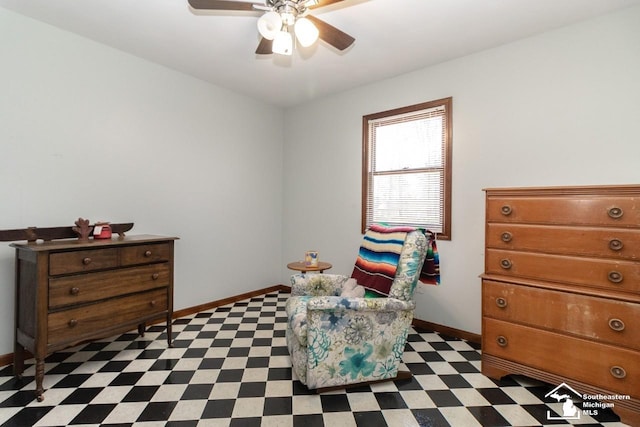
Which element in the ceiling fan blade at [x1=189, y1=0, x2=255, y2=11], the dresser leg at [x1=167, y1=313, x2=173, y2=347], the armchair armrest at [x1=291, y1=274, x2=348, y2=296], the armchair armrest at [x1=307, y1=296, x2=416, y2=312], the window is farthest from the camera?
the window

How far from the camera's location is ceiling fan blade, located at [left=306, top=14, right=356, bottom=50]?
1978mm

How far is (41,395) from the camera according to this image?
1.97 metres

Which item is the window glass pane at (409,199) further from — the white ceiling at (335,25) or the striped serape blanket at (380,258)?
the white ceiling at (335,25)

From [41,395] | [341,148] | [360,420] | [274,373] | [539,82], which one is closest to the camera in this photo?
[360,420]

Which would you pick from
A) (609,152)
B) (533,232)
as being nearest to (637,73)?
(609,152)

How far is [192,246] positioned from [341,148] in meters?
2.11

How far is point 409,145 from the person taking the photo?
133 inches

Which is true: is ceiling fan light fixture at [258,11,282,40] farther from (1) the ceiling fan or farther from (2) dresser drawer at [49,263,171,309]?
(2) dresser drawer at [49,263,171,309]

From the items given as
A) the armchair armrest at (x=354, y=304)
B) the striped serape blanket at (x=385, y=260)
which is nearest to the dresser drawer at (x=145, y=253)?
the armchair armrest at (x=354, y=304)

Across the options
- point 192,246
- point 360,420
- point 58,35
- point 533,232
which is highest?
point 58,35

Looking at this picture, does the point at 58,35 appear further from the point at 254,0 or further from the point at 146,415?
the point at 146,415

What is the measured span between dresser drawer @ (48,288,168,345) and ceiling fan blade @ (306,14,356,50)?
2.38 metres

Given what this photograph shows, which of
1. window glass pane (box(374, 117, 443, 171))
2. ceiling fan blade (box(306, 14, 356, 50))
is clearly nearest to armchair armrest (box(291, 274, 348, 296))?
window glass pane (box(374, 117, 443, 171))

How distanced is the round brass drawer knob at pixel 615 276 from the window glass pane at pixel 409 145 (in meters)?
1.62
